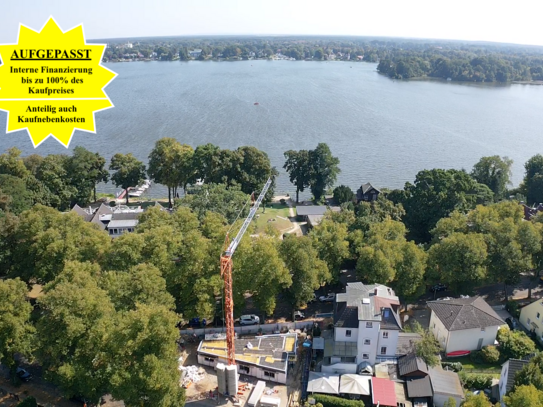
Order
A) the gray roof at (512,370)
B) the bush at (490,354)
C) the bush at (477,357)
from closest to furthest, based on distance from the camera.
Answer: the gray roof at (512,370) → the bush at (490,354) → the bush at (477,357)

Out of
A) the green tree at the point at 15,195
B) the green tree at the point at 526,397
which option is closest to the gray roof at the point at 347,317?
the green tree at the point at 526,397

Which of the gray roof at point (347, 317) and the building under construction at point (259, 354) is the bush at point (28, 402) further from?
the gray roof at point (347, 317)

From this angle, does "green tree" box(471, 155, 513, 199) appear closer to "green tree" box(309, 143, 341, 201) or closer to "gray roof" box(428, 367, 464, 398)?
"green tree" box(309, 143, 341, 201)

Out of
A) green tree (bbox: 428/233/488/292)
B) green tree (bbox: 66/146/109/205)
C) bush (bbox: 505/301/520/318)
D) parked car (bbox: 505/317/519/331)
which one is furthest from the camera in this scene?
green tree (bbox: 66/146/109/205)

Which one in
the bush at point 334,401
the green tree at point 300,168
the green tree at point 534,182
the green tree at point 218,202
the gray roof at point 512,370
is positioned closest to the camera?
the gray roof at point 512,370

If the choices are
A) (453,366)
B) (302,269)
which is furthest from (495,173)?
(302,269)

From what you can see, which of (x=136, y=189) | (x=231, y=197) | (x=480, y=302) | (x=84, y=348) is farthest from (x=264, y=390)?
(x=136, y=189)

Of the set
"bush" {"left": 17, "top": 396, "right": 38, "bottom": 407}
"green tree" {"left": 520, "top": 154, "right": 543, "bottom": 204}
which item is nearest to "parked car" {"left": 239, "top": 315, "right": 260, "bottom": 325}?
"bush" {"left": 17, "top": 396, "right": 38, "bottom": 407}
